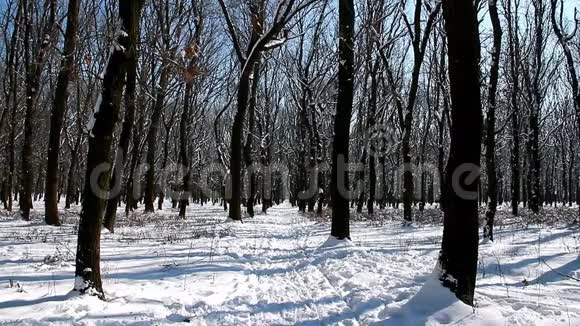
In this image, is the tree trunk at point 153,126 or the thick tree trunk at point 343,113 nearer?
the thick tree trunk at point 343,113

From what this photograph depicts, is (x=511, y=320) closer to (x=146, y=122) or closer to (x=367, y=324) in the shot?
(x=367, y=324)

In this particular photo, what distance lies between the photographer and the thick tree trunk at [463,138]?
5.51 meters

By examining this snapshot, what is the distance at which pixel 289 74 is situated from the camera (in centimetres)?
3097

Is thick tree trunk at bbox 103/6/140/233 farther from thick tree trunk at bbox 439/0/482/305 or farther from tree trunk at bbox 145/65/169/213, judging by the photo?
tree trunk at bbox 145/65/169/213

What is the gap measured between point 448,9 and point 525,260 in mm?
5890

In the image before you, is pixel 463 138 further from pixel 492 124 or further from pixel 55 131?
pixel 55 131

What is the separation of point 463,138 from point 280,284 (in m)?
3.69

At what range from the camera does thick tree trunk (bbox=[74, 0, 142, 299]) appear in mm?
5406

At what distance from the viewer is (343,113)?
1231 cm

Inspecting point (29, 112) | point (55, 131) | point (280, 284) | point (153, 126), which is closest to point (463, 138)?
point (280, 284)

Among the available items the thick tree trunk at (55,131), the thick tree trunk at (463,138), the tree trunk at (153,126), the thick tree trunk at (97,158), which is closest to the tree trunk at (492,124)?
the thick tree trunk at (463,138)

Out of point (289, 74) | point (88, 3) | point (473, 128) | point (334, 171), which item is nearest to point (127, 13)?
point (473, 128)

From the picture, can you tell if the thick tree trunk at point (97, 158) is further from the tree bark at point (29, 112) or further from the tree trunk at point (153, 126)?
the tree trunk at point (153, 126)

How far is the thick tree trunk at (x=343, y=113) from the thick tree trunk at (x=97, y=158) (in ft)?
24.6
